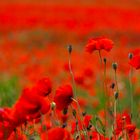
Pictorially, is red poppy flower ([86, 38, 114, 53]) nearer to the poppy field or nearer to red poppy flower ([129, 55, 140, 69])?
the poppy field

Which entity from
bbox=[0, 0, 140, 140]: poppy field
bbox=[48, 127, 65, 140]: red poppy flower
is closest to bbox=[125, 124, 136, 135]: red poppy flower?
bbox=[0, 0, 140, 140]: poppy field

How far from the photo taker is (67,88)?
2.34 meters

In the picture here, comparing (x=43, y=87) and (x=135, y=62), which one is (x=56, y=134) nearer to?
(x=43, y=87)

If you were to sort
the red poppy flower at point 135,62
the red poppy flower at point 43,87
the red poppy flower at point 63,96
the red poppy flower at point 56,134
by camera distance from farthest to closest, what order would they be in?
1. the red poppy flower at point 135,62
2. the red poppy flower at point 63,96
3. the red poppy flower at point 43,87
4. the red poppy flower at point 56,134

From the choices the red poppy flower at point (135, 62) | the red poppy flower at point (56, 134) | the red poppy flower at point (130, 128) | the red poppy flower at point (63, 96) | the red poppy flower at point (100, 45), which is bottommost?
the red poppy flower at point (56, 134)

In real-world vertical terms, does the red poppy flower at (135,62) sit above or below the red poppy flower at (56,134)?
above

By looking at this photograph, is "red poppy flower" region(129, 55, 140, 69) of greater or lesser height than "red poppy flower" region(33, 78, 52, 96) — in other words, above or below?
above

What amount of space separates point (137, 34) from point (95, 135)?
48.3 feet

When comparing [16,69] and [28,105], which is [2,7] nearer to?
[16,69]

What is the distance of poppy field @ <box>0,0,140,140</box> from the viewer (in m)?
2.30

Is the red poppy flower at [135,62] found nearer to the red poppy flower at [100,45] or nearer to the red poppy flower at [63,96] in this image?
the red poppy flower at [100,45]

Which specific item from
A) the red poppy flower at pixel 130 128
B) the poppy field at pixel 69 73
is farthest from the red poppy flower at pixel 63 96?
the red poppy flower at pixel 130 128

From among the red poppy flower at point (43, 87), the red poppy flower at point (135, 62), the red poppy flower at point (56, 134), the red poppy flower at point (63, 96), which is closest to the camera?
the red poppy flower at point (56, 134)

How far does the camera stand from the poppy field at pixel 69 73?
230cm
